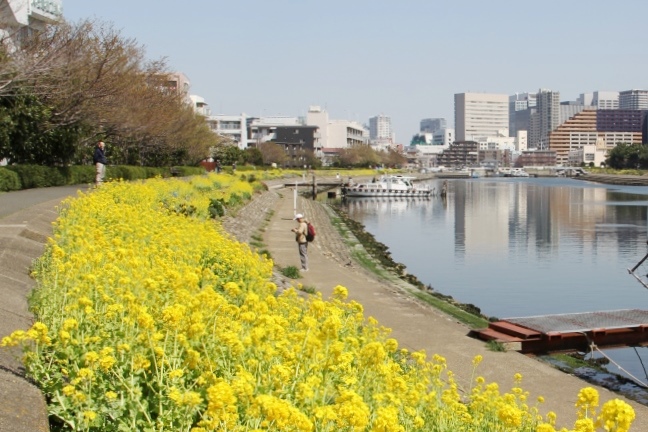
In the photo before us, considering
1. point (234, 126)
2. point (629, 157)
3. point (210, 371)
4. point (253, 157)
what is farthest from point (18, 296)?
point (629, 157)

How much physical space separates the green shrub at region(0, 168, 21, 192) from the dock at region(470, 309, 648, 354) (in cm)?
1484

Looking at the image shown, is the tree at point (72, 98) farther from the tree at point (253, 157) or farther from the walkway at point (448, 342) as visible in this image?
the tree at point (253, 157)

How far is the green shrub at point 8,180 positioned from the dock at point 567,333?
584 inches

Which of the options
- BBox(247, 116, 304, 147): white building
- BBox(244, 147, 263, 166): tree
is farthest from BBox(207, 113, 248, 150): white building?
BBox(244, 147, 263, 166): tree

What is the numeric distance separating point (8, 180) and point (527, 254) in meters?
21.1

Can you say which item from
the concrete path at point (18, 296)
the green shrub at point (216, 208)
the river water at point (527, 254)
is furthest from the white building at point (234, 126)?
the concrete path at point (18, 296)

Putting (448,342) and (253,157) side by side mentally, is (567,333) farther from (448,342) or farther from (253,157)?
(253,157)

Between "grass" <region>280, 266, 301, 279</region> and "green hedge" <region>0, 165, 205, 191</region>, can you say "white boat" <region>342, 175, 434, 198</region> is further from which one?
"grass" <region>280, 266, 301, 279</region>

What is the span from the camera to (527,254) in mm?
35344

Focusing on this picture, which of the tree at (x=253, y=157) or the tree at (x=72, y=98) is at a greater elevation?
Answer: the tree at (x=72, y=98)

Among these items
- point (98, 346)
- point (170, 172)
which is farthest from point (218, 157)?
point (98, 346)

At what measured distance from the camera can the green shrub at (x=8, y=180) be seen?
2345cm

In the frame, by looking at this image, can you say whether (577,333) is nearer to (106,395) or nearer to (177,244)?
(177,244)

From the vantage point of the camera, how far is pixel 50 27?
37750mm
